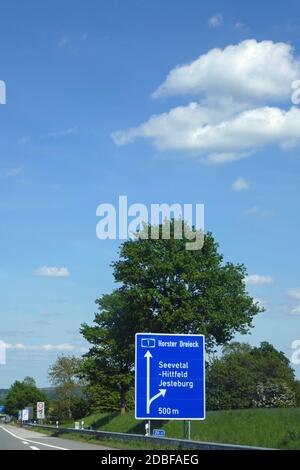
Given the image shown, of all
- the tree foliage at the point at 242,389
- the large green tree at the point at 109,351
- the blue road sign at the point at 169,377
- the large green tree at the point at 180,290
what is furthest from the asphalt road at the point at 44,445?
the tree foliage at the point at 242,389

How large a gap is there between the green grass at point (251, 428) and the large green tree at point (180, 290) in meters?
8.89

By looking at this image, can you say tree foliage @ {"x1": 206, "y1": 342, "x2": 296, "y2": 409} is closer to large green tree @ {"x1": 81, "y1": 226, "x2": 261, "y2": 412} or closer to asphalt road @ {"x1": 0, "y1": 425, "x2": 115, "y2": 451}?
large green tree @ {"x1": 81, "y1": 226, "x2": 261, "y2": 412}

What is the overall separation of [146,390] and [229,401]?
197 ft

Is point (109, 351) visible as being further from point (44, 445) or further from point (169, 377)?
point (169, 377)

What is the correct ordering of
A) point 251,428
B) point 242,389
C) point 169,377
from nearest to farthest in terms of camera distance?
point 169,377 → point 251,428 → point 242,389

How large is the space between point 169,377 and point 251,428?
574 inches

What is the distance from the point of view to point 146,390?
2428 cm

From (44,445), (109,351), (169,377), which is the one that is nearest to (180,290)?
(109,351)

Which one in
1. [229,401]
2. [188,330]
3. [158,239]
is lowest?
[229,401]

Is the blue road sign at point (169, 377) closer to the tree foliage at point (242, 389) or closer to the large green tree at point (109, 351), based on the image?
the large green tree at point (109, 351)

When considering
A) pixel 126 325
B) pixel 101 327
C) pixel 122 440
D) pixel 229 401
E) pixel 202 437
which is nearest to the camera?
pixel 122 440

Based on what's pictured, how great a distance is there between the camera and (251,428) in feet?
122

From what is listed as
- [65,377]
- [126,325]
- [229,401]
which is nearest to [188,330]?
[126,325]
